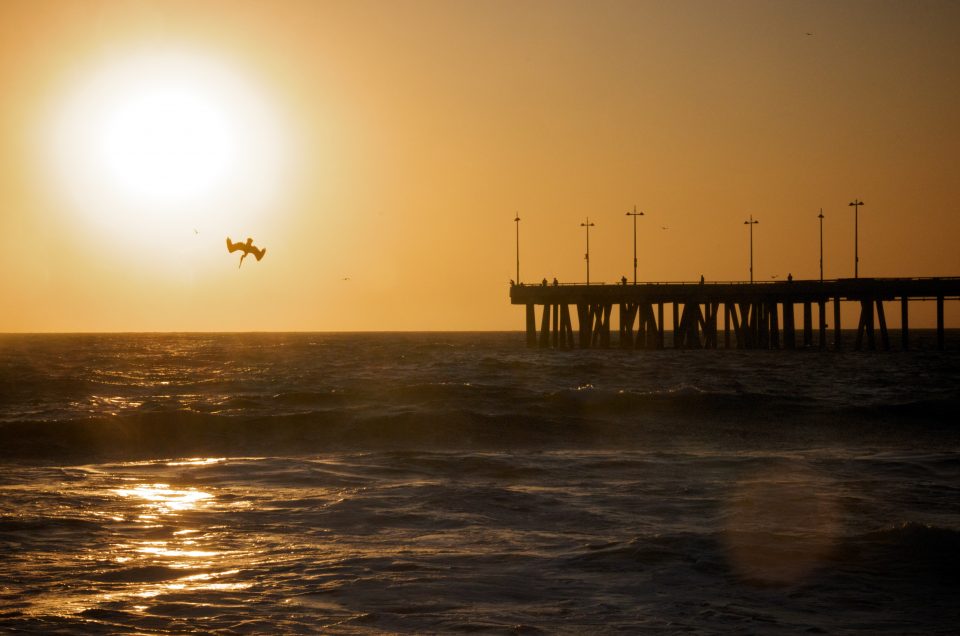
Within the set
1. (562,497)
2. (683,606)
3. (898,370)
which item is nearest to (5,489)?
(562,497)

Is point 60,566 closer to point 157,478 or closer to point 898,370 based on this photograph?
point 157,478

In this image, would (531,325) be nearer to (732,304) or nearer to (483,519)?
(732,304)

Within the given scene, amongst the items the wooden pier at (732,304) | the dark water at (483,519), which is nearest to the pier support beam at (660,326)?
the wooden pier at (732,304)

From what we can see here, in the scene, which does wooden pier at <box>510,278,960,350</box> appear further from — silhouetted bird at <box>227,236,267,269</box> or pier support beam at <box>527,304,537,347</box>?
silhouetted bird at <box>227,236,267,269</box>

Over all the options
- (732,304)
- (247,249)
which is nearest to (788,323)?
(732,304)

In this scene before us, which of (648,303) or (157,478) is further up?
(648,303)

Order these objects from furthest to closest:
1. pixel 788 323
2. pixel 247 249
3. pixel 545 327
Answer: pixel 545 327
pixel 788 323
pixel 247 249

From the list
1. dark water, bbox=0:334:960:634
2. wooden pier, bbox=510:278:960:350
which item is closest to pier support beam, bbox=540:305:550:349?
wooden pier, bbox=510:278:960:350
